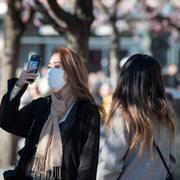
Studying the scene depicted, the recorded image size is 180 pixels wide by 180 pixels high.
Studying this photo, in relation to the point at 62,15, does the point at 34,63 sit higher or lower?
lower

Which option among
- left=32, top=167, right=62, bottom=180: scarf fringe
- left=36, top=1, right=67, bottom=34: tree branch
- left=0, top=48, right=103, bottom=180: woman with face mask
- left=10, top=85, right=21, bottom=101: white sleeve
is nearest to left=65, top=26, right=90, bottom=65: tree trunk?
left=36, top=1, right=67, bottom=34: tree branch

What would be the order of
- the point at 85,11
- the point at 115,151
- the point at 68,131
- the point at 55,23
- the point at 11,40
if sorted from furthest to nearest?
the point at 11,40
the point at 55,23
the point at 85,11
the point at 68,131
the point at 115,151

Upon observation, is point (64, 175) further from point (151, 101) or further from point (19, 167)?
point (151, 101)

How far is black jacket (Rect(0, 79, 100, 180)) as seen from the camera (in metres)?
4.05

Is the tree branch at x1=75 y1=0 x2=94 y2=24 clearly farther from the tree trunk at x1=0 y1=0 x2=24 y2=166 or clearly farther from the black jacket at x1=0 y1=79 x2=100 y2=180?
the black jacket at x1=0 y1=79 x2=100 y2=180

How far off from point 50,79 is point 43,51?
92.9ft

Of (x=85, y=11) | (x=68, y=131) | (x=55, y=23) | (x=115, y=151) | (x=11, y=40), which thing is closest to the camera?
(x=115, y=151)

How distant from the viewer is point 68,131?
13.5ft

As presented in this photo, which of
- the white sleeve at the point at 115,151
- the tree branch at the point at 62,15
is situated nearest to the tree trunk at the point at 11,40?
the tree branch at the point at 62,15

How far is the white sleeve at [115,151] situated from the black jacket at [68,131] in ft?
0.34

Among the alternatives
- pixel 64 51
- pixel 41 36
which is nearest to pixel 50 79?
pixel 64 51

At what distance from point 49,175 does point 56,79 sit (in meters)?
0.60

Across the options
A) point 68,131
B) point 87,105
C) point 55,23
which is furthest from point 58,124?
point 55,23

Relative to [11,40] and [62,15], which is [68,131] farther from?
[11,40]
